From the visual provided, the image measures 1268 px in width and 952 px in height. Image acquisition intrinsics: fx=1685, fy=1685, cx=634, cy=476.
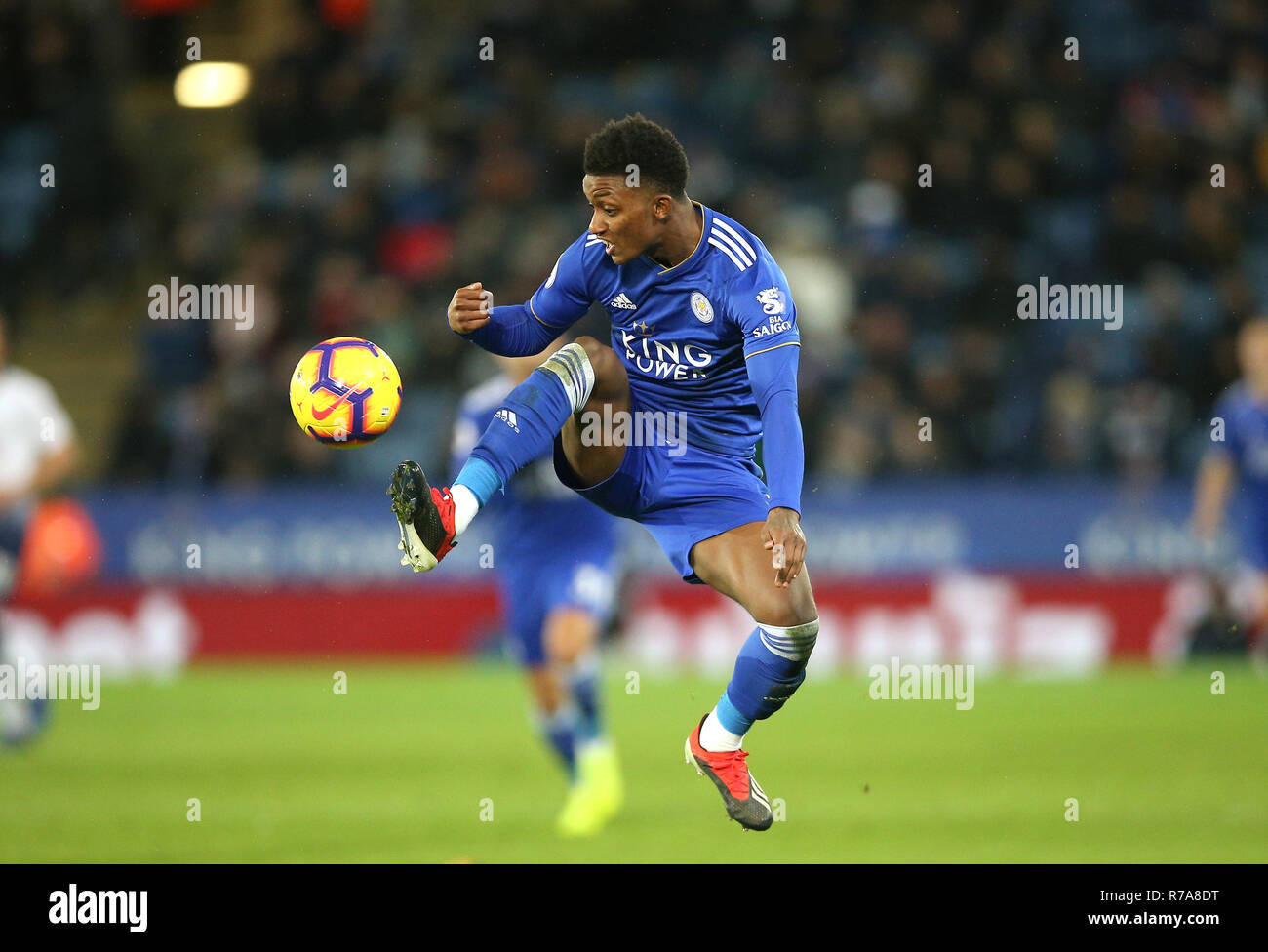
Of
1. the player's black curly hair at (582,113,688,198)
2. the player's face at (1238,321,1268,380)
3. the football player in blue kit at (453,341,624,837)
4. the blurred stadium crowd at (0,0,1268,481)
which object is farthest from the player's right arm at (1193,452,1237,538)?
the player's black curly hair at (582,113,688,198)

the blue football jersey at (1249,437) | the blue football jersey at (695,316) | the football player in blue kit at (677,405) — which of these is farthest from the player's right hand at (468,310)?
the blue football jersey at (1249,437)

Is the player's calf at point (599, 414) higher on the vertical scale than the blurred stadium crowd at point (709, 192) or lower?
lower

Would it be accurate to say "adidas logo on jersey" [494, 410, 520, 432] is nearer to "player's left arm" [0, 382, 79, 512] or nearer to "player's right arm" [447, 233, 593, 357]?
"player's right arm" [447, 233, 593, 357]

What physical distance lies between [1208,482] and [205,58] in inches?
480

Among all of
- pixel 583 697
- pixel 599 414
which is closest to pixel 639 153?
pixel 599 414

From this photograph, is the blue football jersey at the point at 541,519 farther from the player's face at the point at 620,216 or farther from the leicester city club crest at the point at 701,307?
the player's face at the point at 620,216

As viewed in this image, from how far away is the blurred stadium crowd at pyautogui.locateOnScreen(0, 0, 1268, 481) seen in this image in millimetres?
15297

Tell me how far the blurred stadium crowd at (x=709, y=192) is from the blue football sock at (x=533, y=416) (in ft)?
29.6

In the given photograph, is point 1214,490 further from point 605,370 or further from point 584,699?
point 605,370

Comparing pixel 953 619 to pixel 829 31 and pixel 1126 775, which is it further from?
pixel 829 31

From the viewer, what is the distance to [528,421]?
231 inches

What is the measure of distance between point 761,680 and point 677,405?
108 cm

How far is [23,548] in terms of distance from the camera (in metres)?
11.1

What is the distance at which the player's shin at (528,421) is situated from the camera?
19.0 ft
